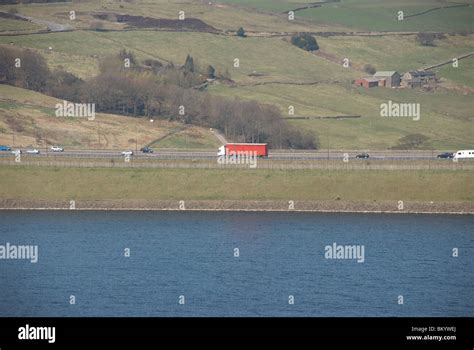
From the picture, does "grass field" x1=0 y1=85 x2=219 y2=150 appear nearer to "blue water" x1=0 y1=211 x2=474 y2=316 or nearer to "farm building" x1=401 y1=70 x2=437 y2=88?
"blue water" x1=0 y1=211 x2=474 y2=316

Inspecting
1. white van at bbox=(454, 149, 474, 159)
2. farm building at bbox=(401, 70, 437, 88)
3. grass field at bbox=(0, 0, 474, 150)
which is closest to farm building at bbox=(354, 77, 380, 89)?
grass field at bbox=(0, 0, 474, 150)

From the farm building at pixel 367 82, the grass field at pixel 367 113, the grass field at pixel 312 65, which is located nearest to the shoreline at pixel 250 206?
the grass field at pixel 312 65

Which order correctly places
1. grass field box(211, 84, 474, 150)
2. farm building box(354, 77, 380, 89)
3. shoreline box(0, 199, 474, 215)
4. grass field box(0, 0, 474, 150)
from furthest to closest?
1. farm building box(354, 77, 380, 89)
2. grass field box(0, 0, 474, 150)
3. grass field box(211, 84, 474, 150)
4. shoreline box(0, 199, 474, 215)

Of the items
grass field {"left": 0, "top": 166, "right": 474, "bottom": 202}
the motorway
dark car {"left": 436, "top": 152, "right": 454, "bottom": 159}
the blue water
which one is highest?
the motorway

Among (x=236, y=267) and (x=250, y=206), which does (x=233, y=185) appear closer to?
(x=250, y=206)

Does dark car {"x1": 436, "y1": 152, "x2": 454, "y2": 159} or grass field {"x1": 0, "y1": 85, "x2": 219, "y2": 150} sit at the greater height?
grass field {"x1": 0, "y1": 85, "x2": 219, "y2": 150}

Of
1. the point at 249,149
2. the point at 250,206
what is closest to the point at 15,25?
the point at 249,149
